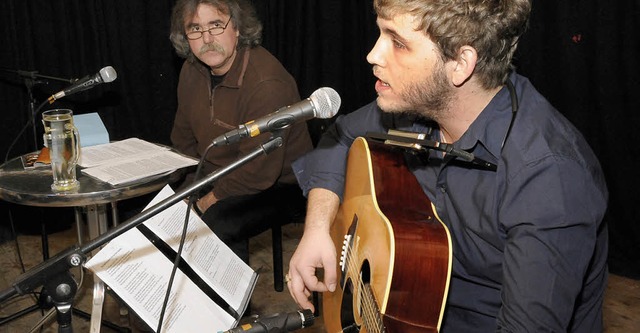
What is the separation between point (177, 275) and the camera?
1.57m

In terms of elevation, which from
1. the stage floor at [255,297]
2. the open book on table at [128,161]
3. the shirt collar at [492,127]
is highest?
the shirt collar at [492,127]

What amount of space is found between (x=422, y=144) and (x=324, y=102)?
0.95ft

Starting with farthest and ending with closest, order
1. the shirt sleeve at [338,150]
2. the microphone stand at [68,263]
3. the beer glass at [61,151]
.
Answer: the beer glass at [61,151] → the shirt sleeve at [338,150] → the microphone stand at [68,263]

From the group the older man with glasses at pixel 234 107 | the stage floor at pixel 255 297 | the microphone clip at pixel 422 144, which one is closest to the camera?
the microphone clip at pixel 422 144

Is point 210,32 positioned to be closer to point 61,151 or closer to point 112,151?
point 112,151

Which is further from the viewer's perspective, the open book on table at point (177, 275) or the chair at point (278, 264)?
the chair at point (278, 264)

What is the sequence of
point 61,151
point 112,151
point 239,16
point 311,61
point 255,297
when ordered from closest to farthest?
point 61,151 → point 112,151 → point 239,16 → point 255,297 → point 311,61

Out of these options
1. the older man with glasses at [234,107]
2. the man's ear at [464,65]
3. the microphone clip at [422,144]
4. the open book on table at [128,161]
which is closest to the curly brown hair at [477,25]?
the man's ear at [464,65]

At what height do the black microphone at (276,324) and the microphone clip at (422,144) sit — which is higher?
the microphone clip at (422,144)

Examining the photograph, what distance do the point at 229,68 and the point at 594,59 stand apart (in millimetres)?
1638

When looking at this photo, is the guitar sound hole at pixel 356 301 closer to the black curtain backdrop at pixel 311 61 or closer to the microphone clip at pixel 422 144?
the microphone clip at pixel 422 144

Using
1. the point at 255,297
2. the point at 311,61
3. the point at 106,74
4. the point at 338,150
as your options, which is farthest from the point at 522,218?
the point at 311,61

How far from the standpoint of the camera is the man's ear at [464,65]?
1478mm

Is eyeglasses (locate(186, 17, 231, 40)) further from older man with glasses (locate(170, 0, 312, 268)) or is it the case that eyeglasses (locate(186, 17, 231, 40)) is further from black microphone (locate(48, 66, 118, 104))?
black microphone (locate(48, 66, 118, 104))
